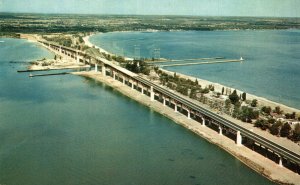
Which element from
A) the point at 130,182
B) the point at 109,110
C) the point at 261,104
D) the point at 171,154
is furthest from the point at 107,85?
the point at 130,182

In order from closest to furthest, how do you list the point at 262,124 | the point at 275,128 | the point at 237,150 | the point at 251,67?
the point at 237,150, the point at 275,128, the point at 262,124, the point at 251,67

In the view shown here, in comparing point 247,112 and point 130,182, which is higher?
point 247,112

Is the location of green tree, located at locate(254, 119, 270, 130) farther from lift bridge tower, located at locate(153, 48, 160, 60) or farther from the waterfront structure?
lift bridge tower, located at locate(153, 48, 160, 60)

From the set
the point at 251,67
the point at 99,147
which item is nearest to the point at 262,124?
the point at 99,147

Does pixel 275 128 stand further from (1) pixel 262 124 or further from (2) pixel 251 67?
(2) pixel 251 67

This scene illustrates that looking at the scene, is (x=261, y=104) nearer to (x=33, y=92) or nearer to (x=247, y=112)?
(x=247, y=112)

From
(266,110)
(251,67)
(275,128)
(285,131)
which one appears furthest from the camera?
(251,67)

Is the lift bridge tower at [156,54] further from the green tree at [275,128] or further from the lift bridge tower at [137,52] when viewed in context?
the green tree at [275,128]
